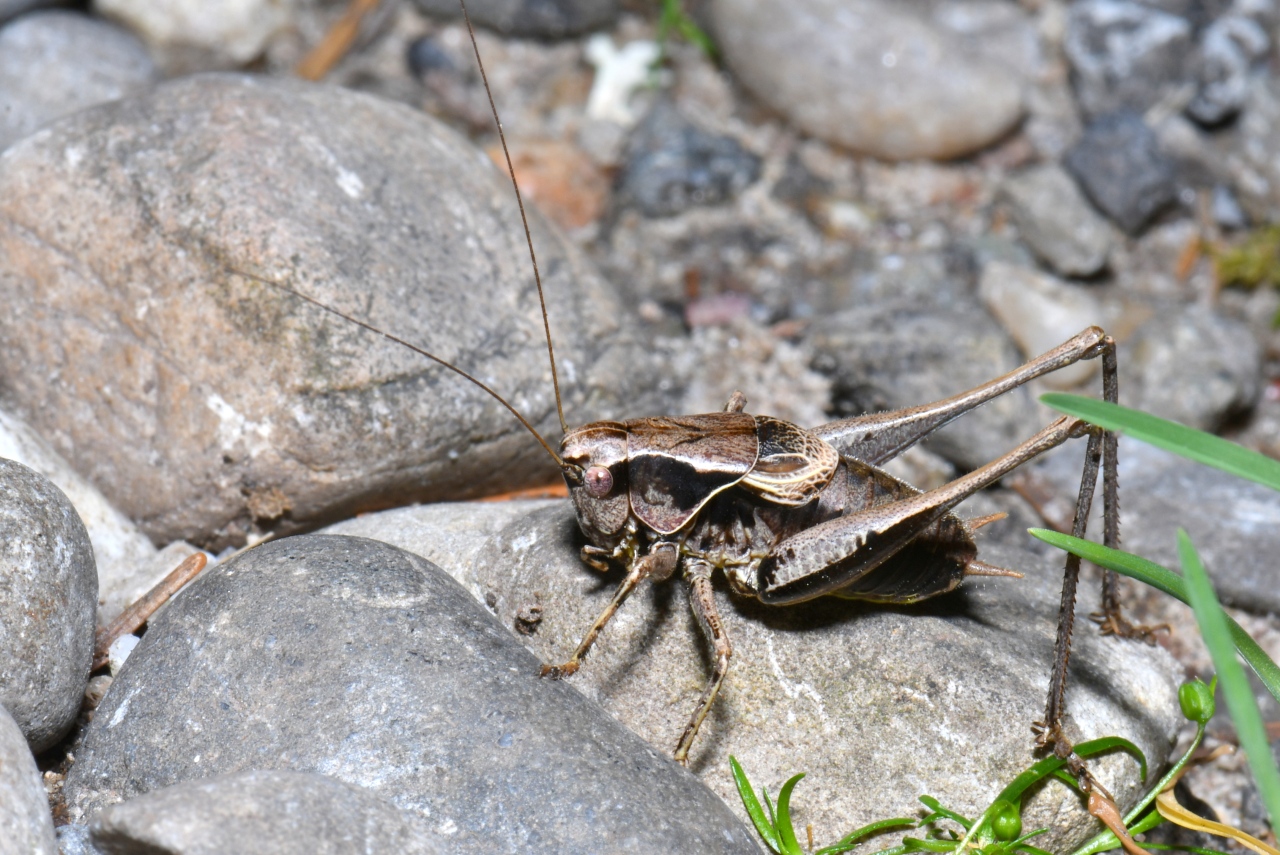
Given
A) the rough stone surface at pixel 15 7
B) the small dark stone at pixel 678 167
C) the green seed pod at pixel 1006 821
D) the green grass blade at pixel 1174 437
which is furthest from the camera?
the small dark stone at pixel 678 167

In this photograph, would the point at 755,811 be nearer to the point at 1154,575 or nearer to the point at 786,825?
the point at 786,825

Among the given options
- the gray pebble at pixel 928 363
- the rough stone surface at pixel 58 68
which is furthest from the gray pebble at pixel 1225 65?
the rough stone surface at pixel 58 68

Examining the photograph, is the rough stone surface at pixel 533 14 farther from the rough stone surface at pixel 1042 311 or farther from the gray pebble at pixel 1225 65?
the gray pebble at pixel 1225 65

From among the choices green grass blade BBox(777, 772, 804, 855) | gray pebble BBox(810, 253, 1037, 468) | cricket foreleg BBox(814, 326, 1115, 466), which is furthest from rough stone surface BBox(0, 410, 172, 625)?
gray pebble BBox(810, 253, 1037, 468)

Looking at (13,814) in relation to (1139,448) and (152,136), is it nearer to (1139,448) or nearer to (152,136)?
(152,136)

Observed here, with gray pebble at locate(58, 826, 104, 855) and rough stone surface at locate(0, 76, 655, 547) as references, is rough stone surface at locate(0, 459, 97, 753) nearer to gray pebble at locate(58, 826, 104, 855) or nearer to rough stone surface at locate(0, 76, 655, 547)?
gray pebble at locate(58, 826, 104, 855)
